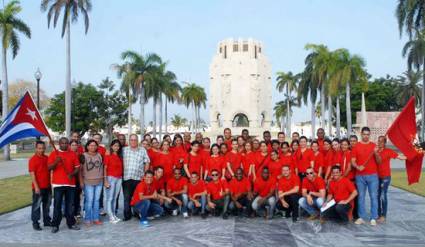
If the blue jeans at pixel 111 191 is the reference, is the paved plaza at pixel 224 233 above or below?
below

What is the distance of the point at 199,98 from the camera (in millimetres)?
71812

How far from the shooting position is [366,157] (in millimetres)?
8570

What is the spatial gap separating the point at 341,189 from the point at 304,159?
1.15 m

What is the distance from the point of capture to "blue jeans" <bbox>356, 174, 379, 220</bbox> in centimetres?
852

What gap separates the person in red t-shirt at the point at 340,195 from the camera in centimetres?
841

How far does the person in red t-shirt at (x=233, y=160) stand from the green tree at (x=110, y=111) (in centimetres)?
4387

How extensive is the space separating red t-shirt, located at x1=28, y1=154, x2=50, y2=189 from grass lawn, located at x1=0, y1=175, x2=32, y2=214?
8.16ft

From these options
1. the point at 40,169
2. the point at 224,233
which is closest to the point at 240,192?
the point at 224,233

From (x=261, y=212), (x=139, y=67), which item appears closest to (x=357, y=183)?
(x=261, y=212)

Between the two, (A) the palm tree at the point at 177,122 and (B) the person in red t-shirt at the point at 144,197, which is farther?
(A) the palm tree at the point at 177,122

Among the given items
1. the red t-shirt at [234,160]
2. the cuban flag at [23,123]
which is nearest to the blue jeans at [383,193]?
the red t-shirt at [234,160]

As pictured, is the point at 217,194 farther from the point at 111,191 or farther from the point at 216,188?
the point at 111,191

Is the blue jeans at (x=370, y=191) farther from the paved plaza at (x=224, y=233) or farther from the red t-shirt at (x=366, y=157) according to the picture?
the paved plaza at (x=224, y=233)

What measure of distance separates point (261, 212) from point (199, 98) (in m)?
62.9
